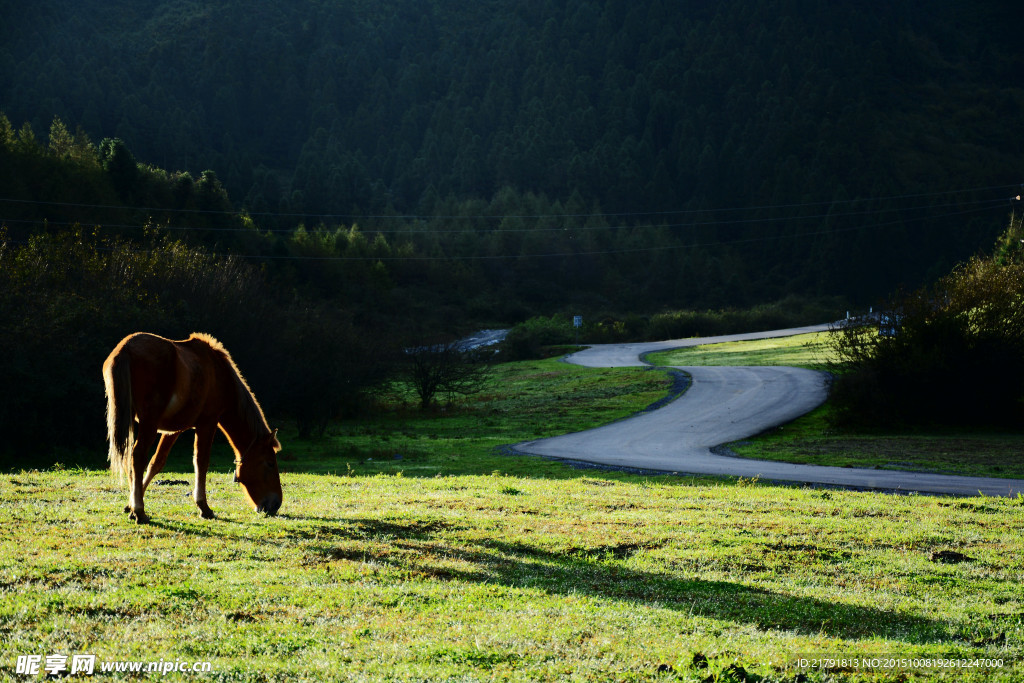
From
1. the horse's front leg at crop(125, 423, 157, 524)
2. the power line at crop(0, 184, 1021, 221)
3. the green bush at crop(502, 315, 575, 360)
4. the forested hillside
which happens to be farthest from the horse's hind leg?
the forested hillside

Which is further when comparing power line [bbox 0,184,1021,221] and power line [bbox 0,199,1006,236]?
power line [bbox 0,199,1006,236]

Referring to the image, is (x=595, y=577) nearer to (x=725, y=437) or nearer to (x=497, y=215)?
(x=725, y=437)

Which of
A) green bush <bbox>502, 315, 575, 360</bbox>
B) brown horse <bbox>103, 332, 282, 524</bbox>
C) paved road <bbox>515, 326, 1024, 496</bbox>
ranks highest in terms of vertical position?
green bush <bbox>502, 315, 575, 360</bbox>

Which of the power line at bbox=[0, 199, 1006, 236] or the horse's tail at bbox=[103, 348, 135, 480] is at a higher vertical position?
the power line at bbox=[0, 199, 1006, 236]

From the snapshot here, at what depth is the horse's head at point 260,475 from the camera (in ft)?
34.9

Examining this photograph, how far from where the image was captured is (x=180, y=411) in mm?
10039

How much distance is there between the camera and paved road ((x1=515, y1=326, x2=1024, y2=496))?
2175 centimetres

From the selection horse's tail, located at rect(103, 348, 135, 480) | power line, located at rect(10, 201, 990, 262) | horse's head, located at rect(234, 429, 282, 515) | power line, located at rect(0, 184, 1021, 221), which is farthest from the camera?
power line, located at rect(10, 201, 990, 262)

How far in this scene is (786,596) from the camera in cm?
793

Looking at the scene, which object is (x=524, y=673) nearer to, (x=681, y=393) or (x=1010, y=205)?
(x=681, y=393)

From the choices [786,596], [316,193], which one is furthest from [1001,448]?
[316,193]

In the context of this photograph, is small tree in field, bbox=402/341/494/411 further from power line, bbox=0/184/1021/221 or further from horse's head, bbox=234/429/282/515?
power line, bbox=0/184/1021/221

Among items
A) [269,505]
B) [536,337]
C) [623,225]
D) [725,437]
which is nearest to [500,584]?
[269,505]

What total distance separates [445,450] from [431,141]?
178868mm
